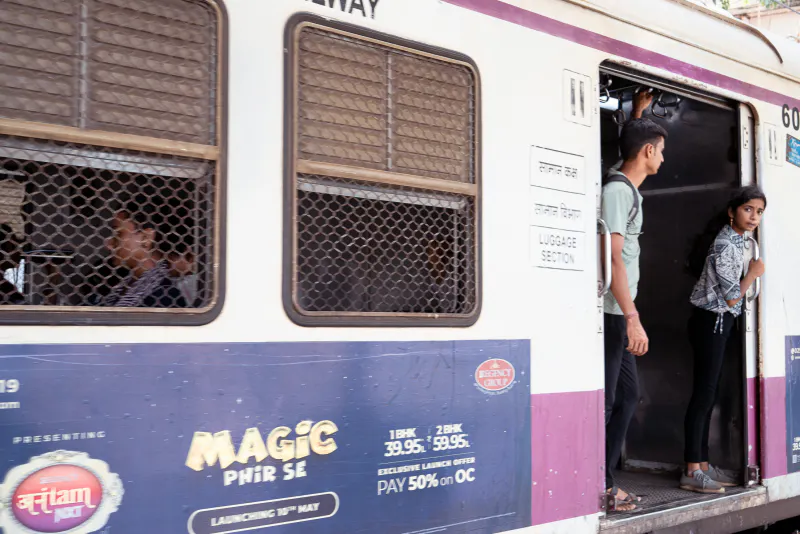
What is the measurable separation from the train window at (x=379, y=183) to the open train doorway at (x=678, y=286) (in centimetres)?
177

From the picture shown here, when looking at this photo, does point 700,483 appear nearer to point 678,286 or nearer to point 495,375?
point 678,286

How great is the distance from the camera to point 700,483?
4.30m

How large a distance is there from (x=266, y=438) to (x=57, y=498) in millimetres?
608

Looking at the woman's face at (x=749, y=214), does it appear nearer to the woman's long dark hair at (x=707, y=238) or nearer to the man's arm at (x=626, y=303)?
the woman's long dark hair at (x=707, y=238)

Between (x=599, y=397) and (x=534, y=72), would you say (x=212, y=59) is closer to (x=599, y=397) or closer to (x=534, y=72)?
(x=534, y=72)

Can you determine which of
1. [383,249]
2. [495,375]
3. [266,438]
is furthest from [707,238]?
[266,438]

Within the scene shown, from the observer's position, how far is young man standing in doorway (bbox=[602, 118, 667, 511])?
3734mm

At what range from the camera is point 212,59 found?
239cm

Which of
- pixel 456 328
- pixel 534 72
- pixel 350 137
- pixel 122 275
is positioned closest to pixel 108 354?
pixel 122 275

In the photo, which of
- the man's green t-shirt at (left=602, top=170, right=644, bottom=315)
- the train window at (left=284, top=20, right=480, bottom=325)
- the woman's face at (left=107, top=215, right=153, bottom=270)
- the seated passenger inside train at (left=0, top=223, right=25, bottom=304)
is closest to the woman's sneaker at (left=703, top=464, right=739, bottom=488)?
the man's green t-shirt at (left=602, top=170, right=644, bottom=315)

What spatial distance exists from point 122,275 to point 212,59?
2.25ft

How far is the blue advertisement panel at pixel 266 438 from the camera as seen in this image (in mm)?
2031

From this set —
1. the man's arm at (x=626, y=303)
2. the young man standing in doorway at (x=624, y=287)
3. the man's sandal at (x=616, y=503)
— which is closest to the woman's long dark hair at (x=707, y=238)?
the young man standing in doorway at (x=624, y=287)

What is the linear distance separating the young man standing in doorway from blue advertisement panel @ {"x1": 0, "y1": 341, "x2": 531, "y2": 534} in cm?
85
